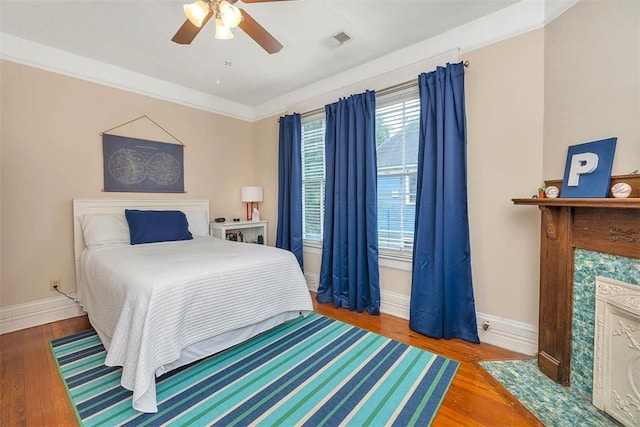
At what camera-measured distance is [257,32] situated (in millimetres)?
1886

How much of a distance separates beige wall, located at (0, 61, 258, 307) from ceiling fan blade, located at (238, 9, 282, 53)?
2.14 metres

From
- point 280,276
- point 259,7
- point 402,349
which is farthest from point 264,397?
point 259,7

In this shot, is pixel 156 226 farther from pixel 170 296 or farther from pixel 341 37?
pixel 341 37

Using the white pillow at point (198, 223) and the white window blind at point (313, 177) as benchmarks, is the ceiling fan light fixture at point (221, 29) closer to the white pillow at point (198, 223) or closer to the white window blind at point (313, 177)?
the white window blind at point (313, 177)

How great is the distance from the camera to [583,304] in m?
1.64

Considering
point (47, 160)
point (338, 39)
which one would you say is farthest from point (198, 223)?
point (338, 39)

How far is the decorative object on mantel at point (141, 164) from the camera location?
307cm

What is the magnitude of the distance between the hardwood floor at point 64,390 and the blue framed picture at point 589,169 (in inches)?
49.9

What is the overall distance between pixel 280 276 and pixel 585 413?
6.59ft

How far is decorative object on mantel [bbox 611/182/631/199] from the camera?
1.42m

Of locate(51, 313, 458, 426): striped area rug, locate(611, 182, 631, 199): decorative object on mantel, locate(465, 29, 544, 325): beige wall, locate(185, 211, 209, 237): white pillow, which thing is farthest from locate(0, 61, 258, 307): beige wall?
locate(611, 182, 631, 199): decorative object on mantel

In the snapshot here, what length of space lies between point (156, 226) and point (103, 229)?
46 cm

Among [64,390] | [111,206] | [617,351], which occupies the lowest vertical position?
[64,390]

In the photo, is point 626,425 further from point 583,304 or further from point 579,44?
point 579,44
